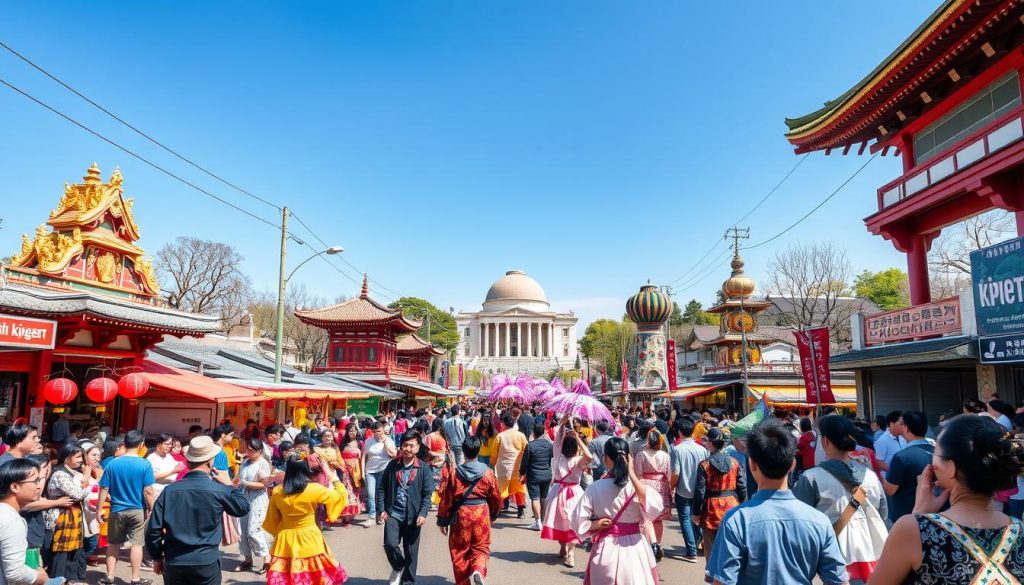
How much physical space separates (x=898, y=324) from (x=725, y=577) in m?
14.5

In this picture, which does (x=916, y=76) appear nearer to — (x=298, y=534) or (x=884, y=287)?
(x=298, y=534)

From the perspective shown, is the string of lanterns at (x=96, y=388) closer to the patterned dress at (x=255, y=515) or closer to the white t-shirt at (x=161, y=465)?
the white t-shirt at (x=161, y=465)

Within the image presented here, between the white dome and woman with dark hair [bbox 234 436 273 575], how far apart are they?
86279mm

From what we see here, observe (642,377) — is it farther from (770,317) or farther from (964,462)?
(964,462)

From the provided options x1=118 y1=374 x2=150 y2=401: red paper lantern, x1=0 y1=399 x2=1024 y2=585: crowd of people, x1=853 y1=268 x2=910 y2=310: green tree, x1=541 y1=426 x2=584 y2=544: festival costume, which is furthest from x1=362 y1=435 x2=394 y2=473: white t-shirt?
x1=853 y1=268 x2=910 y2=310: green tree

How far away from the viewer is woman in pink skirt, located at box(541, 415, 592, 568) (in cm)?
703

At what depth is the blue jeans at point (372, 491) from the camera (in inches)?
387

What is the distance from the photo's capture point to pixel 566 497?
7242 mm

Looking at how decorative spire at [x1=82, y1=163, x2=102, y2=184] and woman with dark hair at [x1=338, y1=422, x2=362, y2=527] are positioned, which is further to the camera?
decorative spire at [x1=82, y1=163, x2=102, y2=184]

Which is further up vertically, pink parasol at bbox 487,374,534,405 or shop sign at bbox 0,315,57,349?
shop sign at bbox 0,315,57,349

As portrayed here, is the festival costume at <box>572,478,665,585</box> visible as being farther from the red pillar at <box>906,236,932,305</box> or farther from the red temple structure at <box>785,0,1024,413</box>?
the red pillar at <box>906,236,932,305</box>

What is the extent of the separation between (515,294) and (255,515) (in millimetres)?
88904

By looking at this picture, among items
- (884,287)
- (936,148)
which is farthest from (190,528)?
(884,287)

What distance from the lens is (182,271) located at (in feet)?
134
